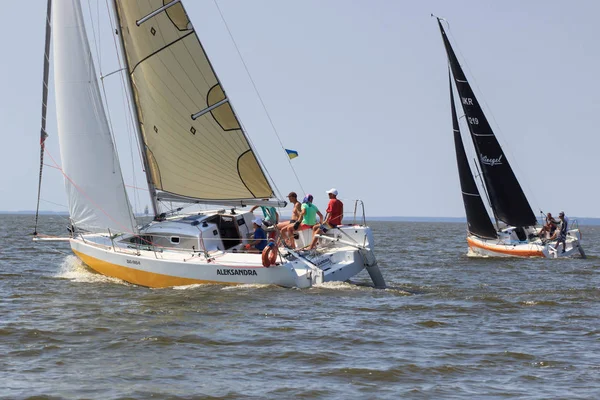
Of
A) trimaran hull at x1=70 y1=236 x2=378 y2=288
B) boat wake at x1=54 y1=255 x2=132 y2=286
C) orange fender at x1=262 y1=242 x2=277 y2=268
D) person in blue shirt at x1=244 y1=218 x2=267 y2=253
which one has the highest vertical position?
person in blue shirt at x1=244 y1=218 x2=267 y2=253

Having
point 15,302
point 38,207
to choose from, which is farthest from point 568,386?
point 38,207

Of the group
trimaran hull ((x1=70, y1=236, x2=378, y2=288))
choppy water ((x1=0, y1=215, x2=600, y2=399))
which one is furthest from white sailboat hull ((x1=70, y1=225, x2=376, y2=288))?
choppy water ((x1=0, y1=215, x2=600, y2=399))

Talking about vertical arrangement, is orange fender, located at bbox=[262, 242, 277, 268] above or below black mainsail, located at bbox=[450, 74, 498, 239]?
below

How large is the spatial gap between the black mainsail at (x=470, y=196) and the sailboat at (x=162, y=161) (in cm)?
1534

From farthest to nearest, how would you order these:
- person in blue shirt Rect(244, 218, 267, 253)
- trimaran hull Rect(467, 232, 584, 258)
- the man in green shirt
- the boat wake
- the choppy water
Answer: trimaran hull Rect(467, 232, 584, 258)
the boat wake
the man in green shirt
person in blue shirt Rect(244, 218, 267, 253)
the choppy water

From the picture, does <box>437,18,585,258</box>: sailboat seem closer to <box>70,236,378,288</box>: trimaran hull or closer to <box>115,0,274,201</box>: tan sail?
<box>115,0,274,201</box>: tan sail

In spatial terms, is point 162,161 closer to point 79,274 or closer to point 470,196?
point 79,274

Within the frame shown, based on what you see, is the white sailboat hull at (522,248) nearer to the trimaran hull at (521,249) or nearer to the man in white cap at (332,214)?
the trimaran hull at (521,249)

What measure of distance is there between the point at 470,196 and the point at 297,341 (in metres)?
23.0

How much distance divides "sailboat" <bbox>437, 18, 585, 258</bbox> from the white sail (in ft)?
58.6

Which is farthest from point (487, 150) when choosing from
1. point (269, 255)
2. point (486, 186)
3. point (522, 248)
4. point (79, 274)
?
point (269, 255)

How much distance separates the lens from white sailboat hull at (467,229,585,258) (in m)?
29.2

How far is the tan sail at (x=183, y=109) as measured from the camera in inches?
733

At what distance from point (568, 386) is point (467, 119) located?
25.2 meters
